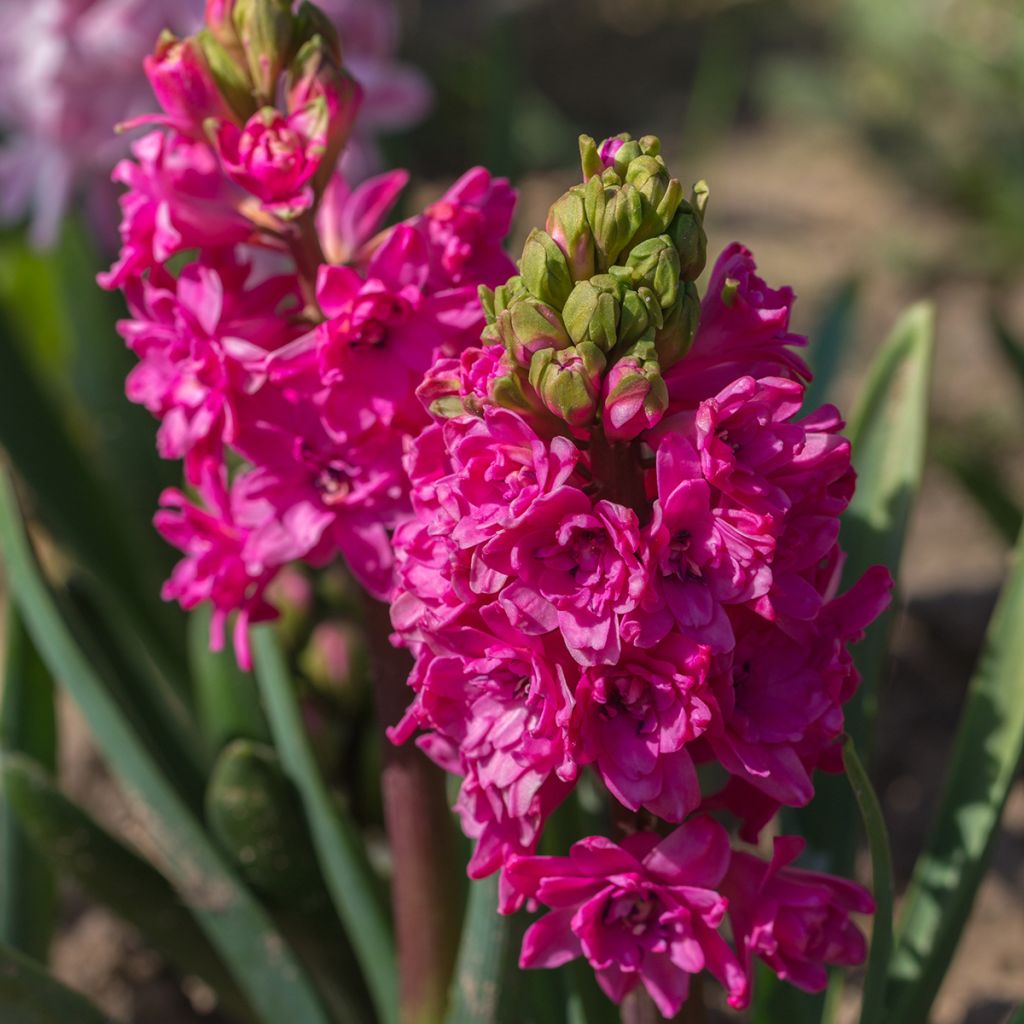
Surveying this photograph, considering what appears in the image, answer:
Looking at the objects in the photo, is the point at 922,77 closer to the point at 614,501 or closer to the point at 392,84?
the point at 392,84

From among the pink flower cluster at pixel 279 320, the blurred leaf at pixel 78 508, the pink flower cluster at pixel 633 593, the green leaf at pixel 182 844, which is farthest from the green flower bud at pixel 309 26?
the blurred leaf at pixel 78 508

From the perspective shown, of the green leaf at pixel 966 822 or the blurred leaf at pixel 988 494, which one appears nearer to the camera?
the green leaf at pixel 966 822

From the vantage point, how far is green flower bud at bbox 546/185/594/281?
736 millimetres

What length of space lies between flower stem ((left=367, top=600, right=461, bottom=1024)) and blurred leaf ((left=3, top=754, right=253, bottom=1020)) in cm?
28

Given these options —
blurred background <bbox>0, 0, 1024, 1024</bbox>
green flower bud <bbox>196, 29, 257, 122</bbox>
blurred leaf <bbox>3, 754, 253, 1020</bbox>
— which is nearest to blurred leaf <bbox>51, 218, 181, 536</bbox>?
blurred background <bbox>0, 0, 1024, 1024</bbox>

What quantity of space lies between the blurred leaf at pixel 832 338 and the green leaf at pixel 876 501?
0.87 ft

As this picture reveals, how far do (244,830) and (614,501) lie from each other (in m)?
0.60

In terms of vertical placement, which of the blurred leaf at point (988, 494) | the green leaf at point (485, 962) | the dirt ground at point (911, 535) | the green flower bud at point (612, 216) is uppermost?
the green flower bud at point (612, 216)

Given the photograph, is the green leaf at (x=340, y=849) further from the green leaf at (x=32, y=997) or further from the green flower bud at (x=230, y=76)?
the green flower bud at (x=230, y=76)

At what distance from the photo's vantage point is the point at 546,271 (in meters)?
0.74

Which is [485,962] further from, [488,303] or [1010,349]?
[1010,349]

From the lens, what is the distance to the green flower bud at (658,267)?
2.37ft

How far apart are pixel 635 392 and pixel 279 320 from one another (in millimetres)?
326

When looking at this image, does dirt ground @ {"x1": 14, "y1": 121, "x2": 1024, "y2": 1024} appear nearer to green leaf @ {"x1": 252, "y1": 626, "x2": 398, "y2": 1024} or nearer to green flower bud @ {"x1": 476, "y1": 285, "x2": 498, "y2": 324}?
green leaf @ {"x1": 252, "y1": 626, "x2": 398, "y2": 1024}
